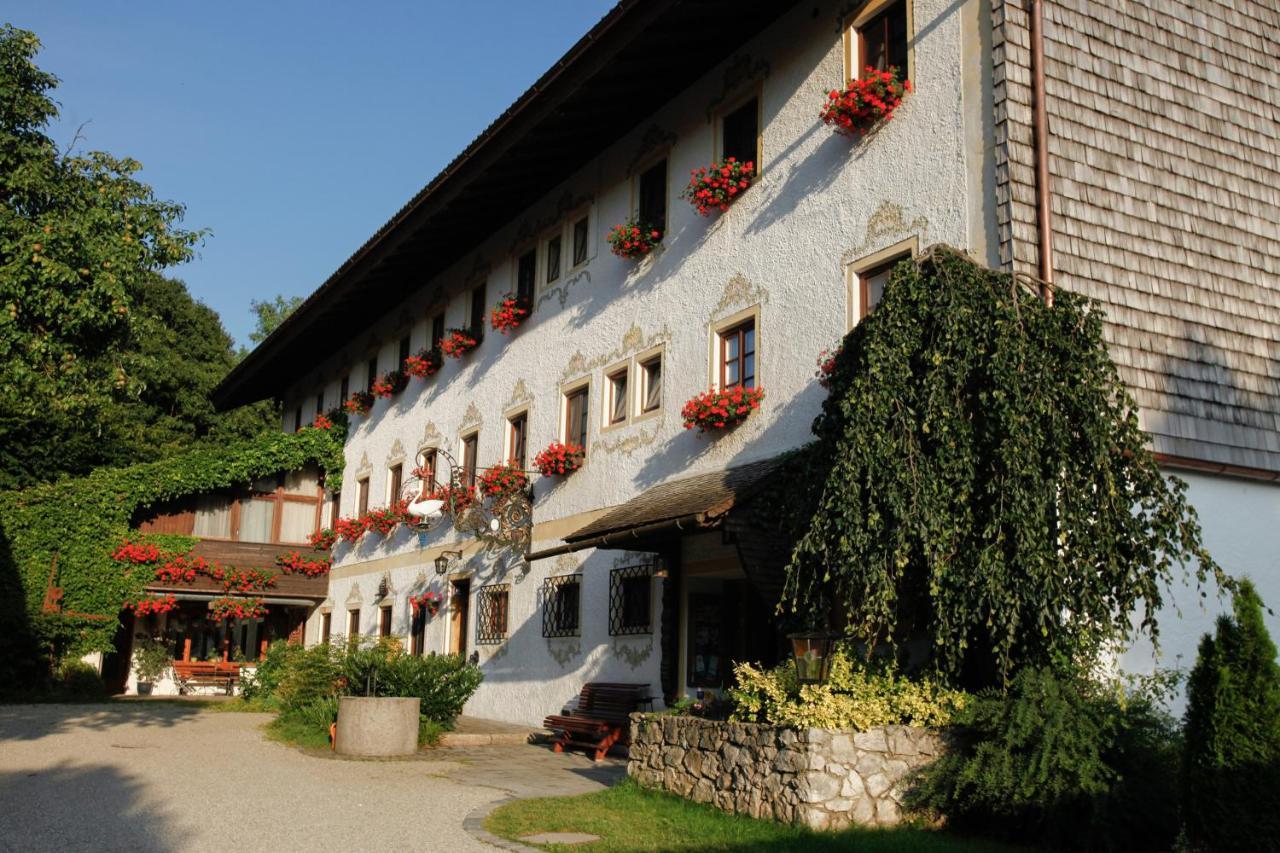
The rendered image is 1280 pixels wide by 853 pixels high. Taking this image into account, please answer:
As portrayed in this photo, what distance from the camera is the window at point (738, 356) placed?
520 inches

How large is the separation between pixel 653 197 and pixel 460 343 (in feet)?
19.1

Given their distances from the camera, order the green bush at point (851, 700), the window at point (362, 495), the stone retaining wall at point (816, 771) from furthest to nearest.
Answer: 1. the window at point (362, 495)
2. the green bush at point (851, 700)
3. the stone retaining wall at point (816, 771)

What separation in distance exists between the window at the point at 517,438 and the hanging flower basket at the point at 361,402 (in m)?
A: 7.32

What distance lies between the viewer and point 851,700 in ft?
28.2

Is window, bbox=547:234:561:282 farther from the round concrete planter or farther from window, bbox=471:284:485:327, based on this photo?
the round concrete planter

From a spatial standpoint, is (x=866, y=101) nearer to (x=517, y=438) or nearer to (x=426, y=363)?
(x=517, y=438)

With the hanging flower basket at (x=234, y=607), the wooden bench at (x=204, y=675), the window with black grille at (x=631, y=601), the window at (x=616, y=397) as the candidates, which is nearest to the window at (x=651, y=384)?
the window at (x=616, y=397)

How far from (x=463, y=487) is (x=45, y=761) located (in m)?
8.37

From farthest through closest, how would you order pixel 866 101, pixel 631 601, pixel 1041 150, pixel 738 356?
1. pixel 631 601
2. pixel 738 356
3. pixel 866 101
4. pixel 1041 150

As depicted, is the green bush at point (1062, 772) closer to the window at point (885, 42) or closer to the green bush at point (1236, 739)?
the green bush at point (1236, 739)

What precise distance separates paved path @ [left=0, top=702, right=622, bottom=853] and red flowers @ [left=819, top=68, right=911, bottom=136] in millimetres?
6646

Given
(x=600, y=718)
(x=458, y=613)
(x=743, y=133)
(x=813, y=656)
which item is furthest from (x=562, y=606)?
(x=813, y=656)

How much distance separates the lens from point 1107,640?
8.88 meters

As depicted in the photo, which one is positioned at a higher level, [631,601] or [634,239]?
[634,239]
